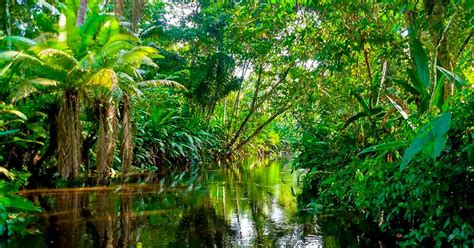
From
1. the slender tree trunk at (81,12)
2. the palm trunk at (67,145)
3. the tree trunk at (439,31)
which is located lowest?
the palm trunk at (67,145)

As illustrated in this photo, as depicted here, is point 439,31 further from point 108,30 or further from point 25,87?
point 108,30

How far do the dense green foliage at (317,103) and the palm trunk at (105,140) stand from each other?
23 mm

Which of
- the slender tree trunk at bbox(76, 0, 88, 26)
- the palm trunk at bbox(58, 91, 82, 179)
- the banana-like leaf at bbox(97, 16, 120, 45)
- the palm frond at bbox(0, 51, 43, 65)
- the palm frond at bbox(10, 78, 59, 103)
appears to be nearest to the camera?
the palm frond at bbox(0, 51, 43, 65)

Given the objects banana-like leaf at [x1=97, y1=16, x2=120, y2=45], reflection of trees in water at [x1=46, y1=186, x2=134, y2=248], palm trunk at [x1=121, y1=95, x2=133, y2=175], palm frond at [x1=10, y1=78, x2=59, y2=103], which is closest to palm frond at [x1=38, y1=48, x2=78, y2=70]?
palm frond at [x1=10, y1=78, x2=59, y2=103]

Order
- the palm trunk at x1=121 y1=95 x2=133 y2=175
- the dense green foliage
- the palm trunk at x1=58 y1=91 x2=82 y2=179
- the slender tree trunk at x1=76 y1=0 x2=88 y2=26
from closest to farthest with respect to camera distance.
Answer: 1. the dense green foliage
2. the palm trunk at x1=58 y1=91 x2=82 y2=179
3. the palm trunk at x1=121 y1=95 x2=133 y2=175
4. the slender tree trunk at x1=76 y1=0 x2=88 y2=26

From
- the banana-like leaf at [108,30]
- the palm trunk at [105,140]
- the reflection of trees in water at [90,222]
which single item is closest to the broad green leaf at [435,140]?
the reflection of trees in water at [90,222]

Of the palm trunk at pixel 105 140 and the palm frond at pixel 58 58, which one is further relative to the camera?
the palm trunk at pixel 105 140

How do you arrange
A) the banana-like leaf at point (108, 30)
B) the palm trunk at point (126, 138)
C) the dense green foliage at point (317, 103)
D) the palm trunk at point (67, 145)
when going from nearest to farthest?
1. the dense green foliage at point (317, 103)
2. the palm trunk at point (67, 145)
3. the banana-like leaf at point (108, 30)
4. the palm trunk at point (126, 138)

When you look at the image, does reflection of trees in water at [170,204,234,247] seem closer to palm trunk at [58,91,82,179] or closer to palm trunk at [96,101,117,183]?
palm trunk at [58,91,82,179]

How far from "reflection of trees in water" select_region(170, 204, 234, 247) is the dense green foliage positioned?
1.33m

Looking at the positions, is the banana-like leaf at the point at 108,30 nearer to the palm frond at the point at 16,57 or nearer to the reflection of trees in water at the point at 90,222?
the palm frond at the point at 16,57

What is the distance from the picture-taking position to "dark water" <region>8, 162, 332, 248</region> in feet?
12.8

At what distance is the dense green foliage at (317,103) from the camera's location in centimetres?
309

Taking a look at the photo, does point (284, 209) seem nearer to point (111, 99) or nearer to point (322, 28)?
point (322, 28)
